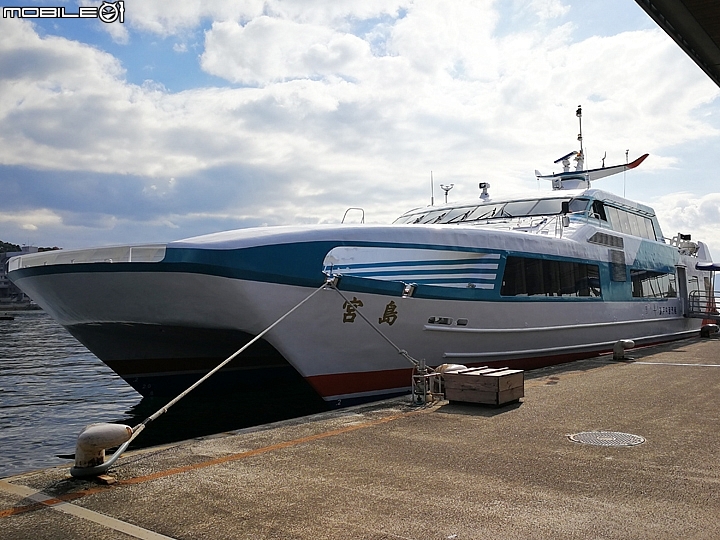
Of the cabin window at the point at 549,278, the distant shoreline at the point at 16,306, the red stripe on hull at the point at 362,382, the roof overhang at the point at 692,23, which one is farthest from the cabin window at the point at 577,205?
the distant shoreline at the point at 16,306

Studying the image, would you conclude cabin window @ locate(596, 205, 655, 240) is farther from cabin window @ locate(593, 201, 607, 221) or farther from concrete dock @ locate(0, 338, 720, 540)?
concrete dock @ locate(0, 338, 720, 540)

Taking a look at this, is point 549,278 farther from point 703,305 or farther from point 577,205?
point 703,305

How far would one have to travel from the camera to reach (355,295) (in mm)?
9055

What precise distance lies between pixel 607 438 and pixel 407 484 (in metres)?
2.49

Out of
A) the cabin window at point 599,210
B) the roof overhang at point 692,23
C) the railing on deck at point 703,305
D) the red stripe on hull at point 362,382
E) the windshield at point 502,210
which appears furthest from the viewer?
the railing on deck at point 703,305

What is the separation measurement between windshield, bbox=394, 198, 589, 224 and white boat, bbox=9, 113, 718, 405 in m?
0.04

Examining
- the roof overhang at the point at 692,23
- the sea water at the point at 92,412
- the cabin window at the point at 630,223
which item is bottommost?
the sea water at the point at 92,412

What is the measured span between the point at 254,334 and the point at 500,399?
3.51 metres

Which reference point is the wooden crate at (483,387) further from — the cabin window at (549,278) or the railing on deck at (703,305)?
the railing on deck at (703,305)

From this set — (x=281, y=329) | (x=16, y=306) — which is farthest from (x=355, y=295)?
(x=16, y=306)

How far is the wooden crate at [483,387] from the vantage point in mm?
7434

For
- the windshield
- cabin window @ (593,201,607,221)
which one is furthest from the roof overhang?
cabin window @ (593,201,607,221)

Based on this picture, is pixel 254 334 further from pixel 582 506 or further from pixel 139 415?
pixel 582 506

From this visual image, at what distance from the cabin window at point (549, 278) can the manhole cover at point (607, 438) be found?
532 cm
